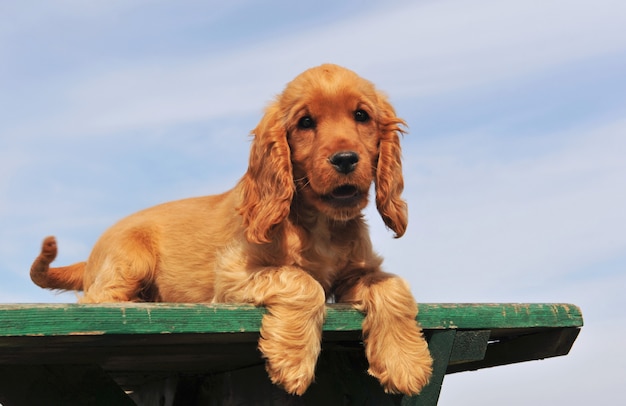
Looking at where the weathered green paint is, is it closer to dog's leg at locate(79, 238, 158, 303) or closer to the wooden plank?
the wooden plank

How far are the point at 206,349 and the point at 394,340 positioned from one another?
2.68 feet

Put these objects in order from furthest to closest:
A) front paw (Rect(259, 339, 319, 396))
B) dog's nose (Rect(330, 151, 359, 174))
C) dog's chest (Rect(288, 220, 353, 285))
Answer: dog's chest (Rect(288, 220, 353, 285)) → dog's nose (Rect(330, 151, 359, 174)) → front paw (Rect(259, 339, 319, 396))

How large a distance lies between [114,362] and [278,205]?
1.12 m

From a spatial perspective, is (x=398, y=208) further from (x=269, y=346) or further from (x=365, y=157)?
(x=269, y=346)

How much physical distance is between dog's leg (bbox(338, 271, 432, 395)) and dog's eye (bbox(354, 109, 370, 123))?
0.71 metres

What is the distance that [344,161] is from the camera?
362 cm

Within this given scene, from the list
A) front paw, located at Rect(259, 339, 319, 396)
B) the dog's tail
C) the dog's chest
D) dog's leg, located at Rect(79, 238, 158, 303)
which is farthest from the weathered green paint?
the dog's tail

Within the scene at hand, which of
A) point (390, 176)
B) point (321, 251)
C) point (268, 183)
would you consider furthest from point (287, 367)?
point (390, 176)

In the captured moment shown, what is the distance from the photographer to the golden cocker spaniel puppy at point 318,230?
3600mm

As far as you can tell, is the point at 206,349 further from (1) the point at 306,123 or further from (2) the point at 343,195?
(1) the point at 306,123

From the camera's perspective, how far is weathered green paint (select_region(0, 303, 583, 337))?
10.2 ft

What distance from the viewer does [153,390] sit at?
17.0 feet

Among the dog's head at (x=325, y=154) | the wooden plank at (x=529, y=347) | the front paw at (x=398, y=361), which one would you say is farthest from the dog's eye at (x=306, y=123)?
the wooden plank at (x=529, y=347)

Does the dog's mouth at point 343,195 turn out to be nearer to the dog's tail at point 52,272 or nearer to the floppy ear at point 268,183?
the floppy ear at point 268,183
